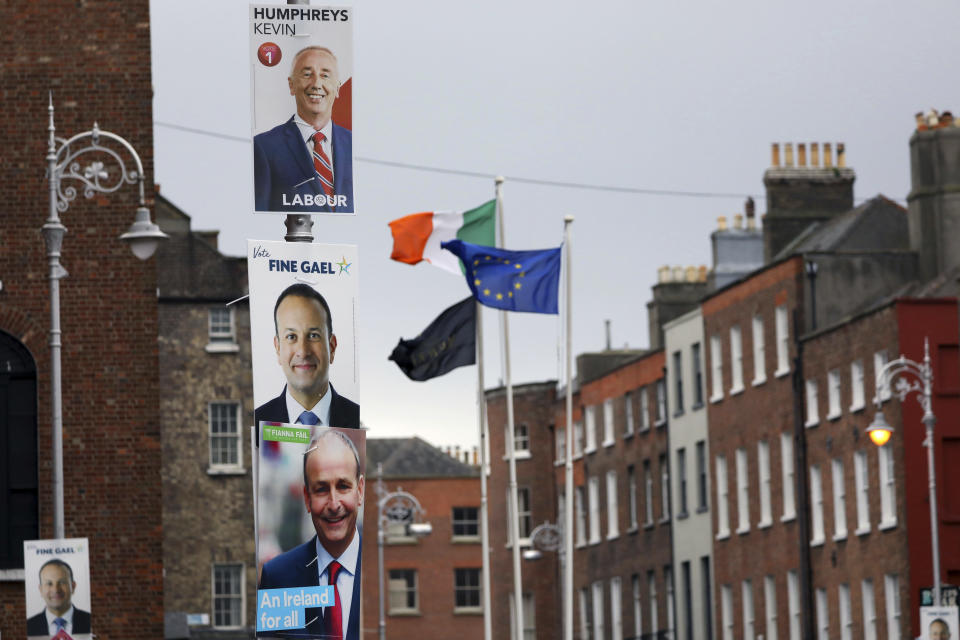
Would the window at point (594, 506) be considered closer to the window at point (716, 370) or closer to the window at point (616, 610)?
the window at point (616, 610)

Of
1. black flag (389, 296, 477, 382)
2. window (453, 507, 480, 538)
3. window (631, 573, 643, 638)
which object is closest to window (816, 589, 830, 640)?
window (631, 573, 643, 638)

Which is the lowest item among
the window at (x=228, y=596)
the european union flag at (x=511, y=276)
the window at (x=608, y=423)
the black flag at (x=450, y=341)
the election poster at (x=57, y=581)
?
the election poster at (x=57, y=581)

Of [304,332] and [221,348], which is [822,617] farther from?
[304,332]

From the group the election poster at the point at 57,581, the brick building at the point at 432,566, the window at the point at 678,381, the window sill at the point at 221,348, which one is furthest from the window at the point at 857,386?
the brick building at the point at 432,566

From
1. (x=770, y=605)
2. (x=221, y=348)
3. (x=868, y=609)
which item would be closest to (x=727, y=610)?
(x=770, y=605)

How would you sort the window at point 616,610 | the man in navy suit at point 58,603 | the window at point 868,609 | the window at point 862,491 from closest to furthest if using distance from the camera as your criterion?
the man in navy suit at point 58,603 < the window at point 868,609 < the window at point 862,491 < the window at point 616,610

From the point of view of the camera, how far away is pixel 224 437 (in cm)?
6500

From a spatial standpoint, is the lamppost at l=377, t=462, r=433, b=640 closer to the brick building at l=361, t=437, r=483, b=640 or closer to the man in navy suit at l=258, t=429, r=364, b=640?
the brick building at l=361, t=437, r=483, b=640

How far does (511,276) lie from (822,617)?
36.0 m

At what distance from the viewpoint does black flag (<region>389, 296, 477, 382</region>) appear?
31875mm

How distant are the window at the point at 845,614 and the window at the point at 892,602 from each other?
9.02 ft

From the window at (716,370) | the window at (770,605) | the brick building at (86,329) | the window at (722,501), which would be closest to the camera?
the brick building at (86,329)

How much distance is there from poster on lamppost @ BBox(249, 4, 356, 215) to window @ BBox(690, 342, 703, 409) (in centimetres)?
5993

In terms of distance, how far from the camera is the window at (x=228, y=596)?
6444 cm
